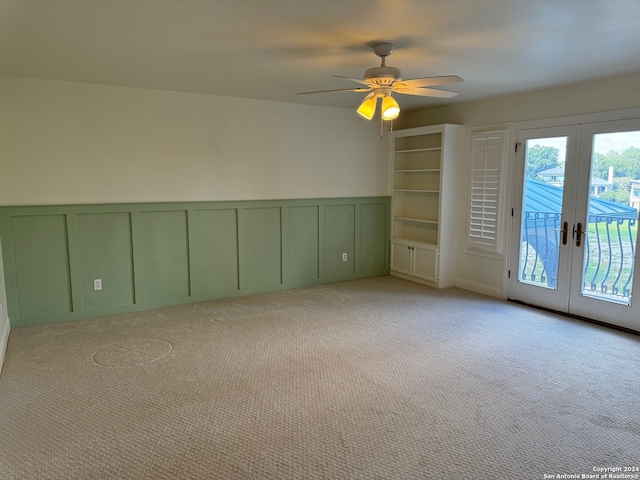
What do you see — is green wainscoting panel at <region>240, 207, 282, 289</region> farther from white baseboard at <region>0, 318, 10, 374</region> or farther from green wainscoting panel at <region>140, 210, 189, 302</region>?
white baseboard at <region>0, 318, 10, 374</region>

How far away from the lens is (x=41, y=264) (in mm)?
4379

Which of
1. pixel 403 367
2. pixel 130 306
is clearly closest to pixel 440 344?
pixel 403 367

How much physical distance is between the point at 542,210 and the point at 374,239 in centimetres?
235

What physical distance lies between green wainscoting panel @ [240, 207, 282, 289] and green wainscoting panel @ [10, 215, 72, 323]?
6.37 feet

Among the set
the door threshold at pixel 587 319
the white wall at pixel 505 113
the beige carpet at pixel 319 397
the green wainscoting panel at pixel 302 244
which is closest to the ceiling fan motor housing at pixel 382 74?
the beige carpet at pixel 319 397

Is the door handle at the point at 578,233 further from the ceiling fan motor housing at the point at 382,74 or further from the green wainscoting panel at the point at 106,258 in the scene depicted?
the green wainscoting panel at the point at 106,258

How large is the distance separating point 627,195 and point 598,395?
81.5 inches

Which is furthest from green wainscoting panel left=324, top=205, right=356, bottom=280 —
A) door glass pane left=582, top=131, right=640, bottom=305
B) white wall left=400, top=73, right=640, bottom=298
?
door glass pane left=582, top=131, right=640, bottom=305

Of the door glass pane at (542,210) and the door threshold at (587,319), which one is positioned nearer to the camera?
the door threshold at (587,319)

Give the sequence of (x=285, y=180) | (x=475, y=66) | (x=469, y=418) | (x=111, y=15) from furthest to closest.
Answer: (x=285, y=180), (x=475, y=66), (x=469, y=418), (x=111, y=15)

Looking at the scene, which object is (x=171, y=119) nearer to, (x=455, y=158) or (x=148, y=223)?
(x=148, y=223)

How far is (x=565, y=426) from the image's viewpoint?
2.64 m

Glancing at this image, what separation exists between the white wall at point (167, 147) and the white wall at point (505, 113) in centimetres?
120

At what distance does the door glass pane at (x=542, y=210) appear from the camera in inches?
185
